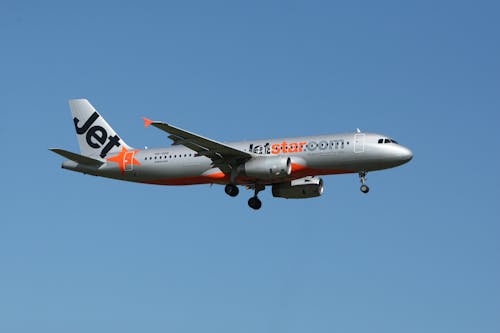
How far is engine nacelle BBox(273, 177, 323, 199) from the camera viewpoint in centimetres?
6450

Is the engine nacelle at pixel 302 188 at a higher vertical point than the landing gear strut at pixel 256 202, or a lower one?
higher

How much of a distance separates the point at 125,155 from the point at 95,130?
15.3 ft

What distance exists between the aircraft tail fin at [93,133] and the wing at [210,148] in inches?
297

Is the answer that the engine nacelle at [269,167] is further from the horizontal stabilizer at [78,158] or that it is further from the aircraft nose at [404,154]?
the horizontal stabilizer at [78,158]

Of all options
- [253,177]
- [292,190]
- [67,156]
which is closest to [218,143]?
[253,177]

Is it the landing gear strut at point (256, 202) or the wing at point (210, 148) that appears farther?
the landing gear strut at point (256, 202)

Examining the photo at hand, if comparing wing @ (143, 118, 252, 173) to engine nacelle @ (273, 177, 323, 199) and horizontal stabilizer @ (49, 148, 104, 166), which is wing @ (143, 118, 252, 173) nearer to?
engine nacelle @ (273, 177, 323, 199)

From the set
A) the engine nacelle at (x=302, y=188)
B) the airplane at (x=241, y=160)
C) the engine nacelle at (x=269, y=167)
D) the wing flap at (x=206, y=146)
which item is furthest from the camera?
the engine nacelle at (x=302, y=188)

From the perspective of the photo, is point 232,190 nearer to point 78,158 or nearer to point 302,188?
point 302,188

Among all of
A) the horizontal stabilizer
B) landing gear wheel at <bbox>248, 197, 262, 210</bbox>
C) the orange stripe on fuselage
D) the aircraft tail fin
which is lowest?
landing gear wheel at <bbox>248, 197, 262, 210</bbox>

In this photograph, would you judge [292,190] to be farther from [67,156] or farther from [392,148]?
[67,156]

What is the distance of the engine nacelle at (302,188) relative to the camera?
64500 mm

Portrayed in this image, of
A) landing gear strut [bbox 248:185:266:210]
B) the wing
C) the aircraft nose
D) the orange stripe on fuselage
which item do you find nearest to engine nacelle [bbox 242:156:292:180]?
the orange stripe on fuselage

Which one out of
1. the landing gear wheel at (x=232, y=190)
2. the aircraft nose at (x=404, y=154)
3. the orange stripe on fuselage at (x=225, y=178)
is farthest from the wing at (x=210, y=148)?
the aircraft nose at (x=404, y=154)
